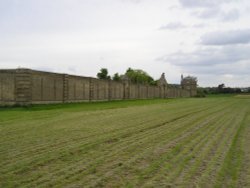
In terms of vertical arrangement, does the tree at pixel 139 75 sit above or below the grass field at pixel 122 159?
above

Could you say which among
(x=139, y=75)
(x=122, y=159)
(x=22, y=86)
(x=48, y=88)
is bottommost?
(x=122, y=159)

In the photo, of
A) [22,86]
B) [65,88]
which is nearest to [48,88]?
[65,88]

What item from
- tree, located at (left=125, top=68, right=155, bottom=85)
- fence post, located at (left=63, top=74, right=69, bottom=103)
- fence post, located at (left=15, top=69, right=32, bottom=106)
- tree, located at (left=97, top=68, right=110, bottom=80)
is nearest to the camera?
fence post, located at (left=15, top=69, right=32, bottom=106)

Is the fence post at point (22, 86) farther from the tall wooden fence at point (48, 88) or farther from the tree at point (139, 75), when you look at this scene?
the tree at point (139, 75)

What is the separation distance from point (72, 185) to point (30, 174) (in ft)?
3.46

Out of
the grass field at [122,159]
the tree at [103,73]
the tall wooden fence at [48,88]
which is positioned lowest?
the grass field at [122,159]

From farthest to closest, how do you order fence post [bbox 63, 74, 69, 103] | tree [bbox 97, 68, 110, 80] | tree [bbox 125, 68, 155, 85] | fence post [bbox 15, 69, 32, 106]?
tree [bbox 125, 68, 155, 85], tree [bbox 97, 68, 110, 80], fence post [bbox 63, 74, 69, 103], fence post [bbox 15, 69, 32, 106]

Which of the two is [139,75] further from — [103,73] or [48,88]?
[48,88]

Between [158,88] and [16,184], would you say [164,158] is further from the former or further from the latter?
[158,88]

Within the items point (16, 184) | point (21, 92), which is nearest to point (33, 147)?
point (16, 184)

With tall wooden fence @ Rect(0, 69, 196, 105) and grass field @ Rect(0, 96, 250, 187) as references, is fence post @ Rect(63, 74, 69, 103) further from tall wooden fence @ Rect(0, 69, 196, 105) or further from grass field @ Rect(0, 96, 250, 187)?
grass field @ Rect(0, 96, 250, 187)

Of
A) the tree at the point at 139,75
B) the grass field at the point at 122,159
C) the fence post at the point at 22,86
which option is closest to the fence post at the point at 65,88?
the fence post at the point at 22,86

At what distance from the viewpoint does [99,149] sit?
29.2ft

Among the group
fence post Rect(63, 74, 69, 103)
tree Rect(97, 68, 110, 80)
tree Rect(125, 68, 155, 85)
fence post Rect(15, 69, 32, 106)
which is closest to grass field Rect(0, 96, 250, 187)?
fence post Rect(15, 69, 32, 106)
